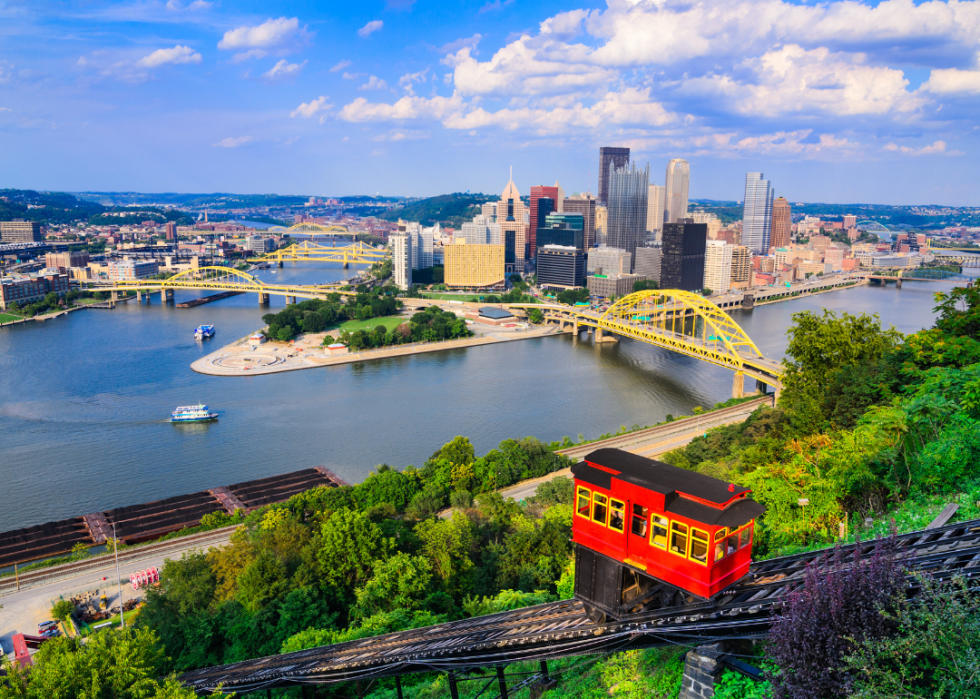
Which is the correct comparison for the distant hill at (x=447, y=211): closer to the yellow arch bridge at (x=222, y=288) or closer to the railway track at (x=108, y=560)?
the yellow arch bridge at (x=222, y=288)

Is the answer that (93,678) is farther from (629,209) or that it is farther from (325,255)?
(325,255)

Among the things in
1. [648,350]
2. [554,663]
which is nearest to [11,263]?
[648,350]

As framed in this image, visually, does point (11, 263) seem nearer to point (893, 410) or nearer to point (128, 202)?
point (893, 410)

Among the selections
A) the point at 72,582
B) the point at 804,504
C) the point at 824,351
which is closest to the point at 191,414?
the point at 72,582

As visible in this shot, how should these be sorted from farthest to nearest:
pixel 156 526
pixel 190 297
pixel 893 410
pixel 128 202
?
pixel 128 202 → pixel 190 297 → pixel 156 526 → pixel 893 410

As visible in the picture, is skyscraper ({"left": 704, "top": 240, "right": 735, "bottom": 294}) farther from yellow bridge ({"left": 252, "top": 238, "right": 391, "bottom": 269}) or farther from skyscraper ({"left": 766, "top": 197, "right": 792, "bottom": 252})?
yellow bridge ({"left": 252, "top": 238, "right": 391, "bottom": 269})

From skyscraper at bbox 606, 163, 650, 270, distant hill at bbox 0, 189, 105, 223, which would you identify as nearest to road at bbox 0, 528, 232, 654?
skyscraper at bbox 606, 163, 650, 270
